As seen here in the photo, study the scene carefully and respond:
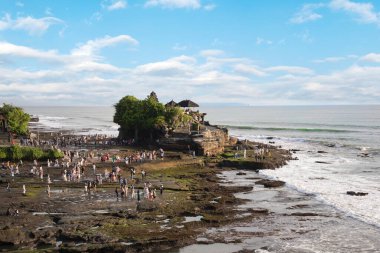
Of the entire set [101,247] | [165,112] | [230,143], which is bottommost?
[101,247]

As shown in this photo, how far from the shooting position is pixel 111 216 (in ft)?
101

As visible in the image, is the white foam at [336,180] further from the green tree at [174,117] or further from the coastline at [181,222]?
the green tree at [174,117]

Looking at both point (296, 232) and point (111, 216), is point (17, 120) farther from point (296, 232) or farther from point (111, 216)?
point (296, 232)

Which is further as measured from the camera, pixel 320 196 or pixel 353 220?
pixel 320 196

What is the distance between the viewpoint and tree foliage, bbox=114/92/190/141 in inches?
2694

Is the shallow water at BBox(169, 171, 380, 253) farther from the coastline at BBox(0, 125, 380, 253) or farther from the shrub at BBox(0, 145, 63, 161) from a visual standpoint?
the shrub at BBox(0, 145, 63, 161)

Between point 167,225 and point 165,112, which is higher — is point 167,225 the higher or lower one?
the lower one

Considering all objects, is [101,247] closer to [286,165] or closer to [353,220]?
[353,220]

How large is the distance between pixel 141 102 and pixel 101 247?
50.0m

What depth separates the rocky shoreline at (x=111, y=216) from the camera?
83.4 feet

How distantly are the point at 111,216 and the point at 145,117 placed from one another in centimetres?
→ 4108

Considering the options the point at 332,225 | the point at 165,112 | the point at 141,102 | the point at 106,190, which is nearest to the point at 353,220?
the point at 332,225

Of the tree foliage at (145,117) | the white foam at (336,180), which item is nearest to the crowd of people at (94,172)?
the tree foliage at (145,117)

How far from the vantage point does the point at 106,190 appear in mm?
39750
